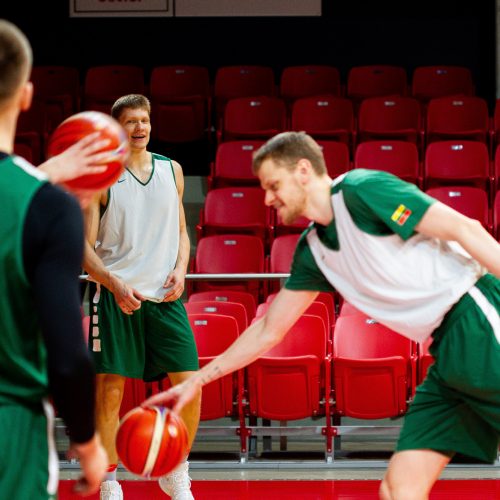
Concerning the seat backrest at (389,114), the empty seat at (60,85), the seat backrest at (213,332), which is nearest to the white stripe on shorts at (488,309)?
the seat backrest at (213,332)

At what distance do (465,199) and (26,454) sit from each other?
687 cm

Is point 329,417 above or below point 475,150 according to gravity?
below

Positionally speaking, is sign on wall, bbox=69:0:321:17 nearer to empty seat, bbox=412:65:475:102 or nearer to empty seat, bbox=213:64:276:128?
empty seat, bbox=213:64:276:128

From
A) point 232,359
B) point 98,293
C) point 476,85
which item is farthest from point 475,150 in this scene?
point 232,359

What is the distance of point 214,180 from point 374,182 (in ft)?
21.0

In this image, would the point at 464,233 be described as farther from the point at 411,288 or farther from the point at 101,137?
the point at 101,137

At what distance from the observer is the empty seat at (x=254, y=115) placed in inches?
425

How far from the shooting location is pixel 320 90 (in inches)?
471

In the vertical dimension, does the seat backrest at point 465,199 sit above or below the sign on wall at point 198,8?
below

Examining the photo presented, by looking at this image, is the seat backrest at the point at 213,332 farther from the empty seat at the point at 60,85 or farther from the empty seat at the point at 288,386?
the empty seat at the point at 60,85

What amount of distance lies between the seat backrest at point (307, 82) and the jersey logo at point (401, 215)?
345 inches

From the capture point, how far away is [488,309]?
3.43m

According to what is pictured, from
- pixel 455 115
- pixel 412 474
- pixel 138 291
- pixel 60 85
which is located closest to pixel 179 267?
pixel 138 291

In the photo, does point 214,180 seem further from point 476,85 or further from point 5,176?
point 5,176
